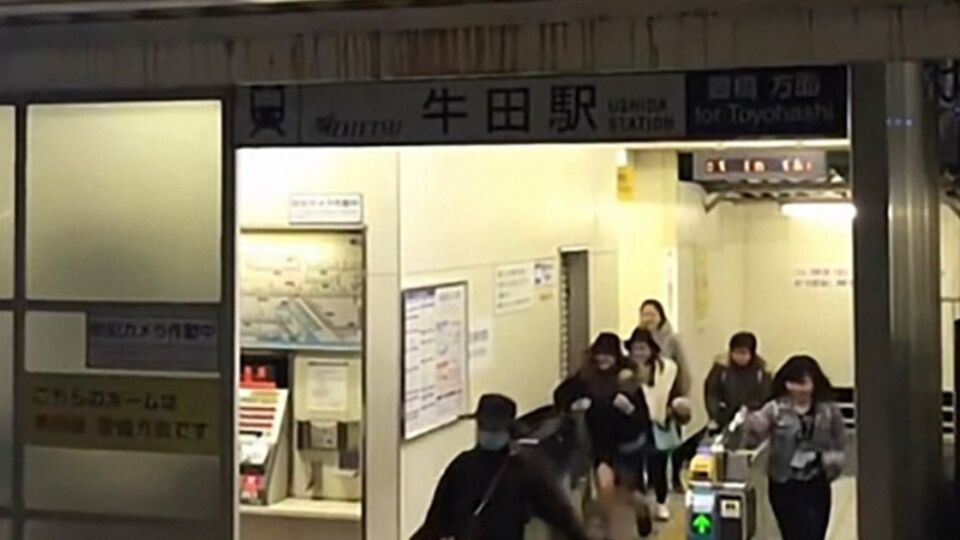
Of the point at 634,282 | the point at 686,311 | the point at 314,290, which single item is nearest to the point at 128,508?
the point at 314,290

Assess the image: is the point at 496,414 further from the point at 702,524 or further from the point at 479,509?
the point at 702,524

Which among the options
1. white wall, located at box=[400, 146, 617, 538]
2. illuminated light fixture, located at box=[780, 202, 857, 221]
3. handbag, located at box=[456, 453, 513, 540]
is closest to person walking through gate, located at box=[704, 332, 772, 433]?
white wall, located at box=[400, 146, 617, 538]

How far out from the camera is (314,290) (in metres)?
7.82

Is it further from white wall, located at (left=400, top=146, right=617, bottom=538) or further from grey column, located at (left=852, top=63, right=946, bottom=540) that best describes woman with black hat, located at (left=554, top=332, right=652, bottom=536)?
grey column, located at (left=852, top=63, right=946, bottom=540)

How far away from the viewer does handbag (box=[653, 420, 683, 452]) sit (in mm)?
8148

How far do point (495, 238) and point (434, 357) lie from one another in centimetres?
123

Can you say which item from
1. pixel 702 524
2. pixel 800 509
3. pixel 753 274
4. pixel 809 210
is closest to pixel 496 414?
pixel 800 509

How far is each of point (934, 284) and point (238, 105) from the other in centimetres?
283

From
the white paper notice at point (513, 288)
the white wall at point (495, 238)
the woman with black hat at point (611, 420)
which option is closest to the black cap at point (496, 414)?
the white wall at point (495, 238)

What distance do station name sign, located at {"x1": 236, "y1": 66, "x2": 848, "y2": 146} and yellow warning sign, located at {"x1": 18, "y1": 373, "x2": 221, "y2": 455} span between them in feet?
3.19

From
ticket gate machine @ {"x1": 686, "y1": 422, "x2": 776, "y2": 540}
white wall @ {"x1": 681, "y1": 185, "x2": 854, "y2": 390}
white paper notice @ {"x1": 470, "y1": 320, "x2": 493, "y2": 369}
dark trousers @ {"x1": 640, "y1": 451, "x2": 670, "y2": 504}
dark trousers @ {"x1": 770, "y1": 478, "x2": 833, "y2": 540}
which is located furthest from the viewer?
white wall @ {"x1": 681, "y1": 185, "x2": 854, "y2": 390}

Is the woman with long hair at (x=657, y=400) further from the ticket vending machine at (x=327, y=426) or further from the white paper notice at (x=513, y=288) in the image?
the ticket vending machine at (x=327, y=426)

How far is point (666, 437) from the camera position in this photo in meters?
8.63

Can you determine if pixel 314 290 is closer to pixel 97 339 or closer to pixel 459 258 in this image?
pixel 459 258
